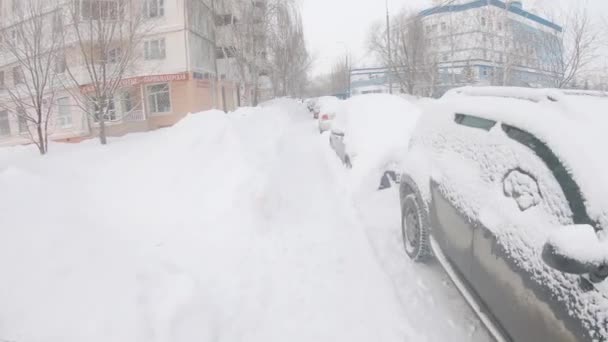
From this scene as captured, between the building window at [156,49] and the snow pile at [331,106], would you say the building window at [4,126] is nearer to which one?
the building window at [156,49]

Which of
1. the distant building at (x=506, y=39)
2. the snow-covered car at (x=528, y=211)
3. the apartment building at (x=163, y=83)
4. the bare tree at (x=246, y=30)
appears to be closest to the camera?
the snow-covered car at (x=528, y=211)

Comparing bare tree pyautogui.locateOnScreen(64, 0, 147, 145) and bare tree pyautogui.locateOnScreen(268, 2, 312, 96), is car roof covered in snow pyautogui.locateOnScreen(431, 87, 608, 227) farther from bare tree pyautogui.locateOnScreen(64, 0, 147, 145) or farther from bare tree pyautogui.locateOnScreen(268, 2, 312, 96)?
bare tree pyautogui.locateOnScreen(268, 2, 312, 96)

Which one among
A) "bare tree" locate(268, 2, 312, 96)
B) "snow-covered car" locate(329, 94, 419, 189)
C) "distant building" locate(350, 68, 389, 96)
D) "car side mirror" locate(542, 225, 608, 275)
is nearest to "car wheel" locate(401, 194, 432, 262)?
"snow-covered car" locate(329, 94, 419, 189)

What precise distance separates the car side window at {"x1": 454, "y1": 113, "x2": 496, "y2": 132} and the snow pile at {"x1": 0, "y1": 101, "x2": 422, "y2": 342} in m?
1.65

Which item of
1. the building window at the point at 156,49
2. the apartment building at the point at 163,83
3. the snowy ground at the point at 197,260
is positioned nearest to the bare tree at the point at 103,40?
the snowy ground at the point at 197,260

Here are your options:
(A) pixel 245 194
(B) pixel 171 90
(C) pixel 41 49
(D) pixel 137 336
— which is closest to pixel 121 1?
(C) pixel 41 49

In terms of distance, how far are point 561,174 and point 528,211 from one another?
27 centimetres

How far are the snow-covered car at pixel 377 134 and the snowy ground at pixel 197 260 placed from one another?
1.97 feet

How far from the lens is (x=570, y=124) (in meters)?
2.12

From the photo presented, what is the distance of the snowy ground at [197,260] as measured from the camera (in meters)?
2.81

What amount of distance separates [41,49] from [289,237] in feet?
35.5

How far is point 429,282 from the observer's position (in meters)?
3.74

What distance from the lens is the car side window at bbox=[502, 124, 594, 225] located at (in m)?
1.83

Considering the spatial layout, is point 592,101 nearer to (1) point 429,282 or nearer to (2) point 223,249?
(1) point 429,282
